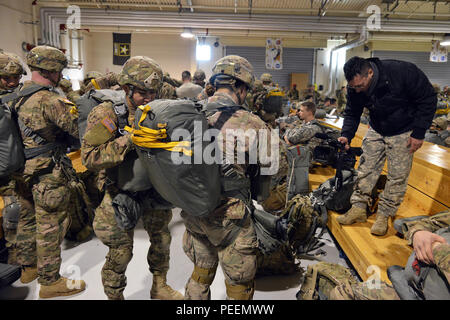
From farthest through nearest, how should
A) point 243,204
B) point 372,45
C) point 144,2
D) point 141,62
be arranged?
point 372,45
point 144,2
point 141,62
point 243,204

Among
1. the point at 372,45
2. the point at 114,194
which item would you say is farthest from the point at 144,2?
the point at 372,45

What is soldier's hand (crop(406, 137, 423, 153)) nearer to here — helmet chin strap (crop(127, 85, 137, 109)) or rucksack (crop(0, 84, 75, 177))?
helmet chin strap (crop(127, 85, 137, 109))

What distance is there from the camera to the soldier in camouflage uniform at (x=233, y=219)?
1576 millimetres

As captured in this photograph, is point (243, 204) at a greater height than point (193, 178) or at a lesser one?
lesser

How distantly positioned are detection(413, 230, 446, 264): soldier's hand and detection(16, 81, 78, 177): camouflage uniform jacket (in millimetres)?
2264

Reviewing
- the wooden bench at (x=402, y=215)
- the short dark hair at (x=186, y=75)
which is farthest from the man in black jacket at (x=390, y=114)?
the short dark hair at (x=186, y=75)

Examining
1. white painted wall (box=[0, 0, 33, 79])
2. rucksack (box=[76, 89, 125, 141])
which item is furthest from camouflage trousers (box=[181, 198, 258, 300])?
white painted wall (box=[0, 0, 33, 79])

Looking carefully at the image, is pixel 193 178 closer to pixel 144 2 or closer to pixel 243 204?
pixel 243 204

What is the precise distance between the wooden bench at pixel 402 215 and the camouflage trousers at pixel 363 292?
2.25 ft

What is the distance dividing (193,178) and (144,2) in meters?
8.56

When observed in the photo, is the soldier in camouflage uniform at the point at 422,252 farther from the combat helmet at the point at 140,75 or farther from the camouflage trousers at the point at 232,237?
the combat helmet at the point at 140,75

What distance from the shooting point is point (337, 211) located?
9.69 ft

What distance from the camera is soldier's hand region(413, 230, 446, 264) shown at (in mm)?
1093

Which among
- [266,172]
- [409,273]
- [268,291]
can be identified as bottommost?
[268,291]
